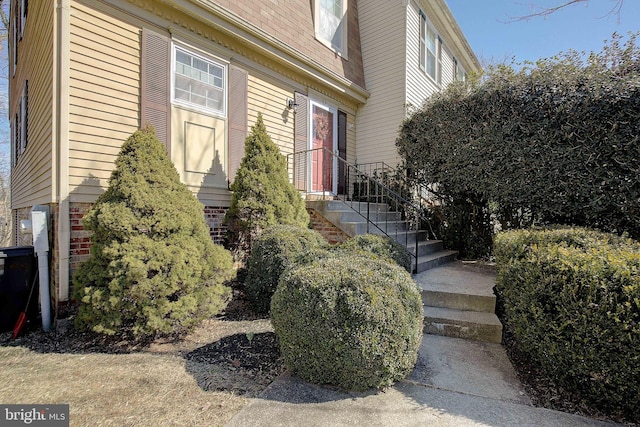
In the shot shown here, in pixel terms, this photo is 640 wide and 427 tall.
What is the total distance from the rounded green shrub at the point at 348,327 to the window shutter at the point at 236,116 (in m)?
3.66

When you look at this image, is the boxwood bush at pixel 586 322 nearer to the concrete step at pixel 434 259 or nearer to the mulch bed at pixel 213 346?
the mulch bed at pixel 213 346

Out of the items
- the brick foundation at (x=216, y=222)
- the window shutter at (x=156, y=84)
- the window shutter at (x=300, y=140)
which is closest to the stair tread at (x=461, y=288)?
the brick foundation at (x=216, y=222)

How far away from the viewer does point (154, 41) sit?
15.7ft

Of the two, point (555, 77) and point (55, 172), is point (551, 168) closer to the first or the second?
point (555, 77)

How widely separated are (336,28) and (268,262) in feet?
22.8

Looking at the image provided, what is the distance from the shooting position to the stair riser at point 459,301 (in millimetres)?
3910

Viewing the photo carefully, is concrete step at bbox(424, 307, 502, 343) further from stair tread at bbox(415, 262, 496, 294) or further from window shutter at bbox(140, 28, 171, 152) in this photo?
window shutter at bbox(140, 28, 171, 152)

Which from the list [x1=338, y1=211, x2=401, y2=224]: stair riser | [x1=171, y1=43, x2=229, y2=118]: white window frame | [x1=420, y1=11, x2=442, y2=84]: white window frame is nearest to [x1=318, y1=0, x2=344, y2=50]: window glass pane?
[x1=420, y1=11, x2=442, y2=84]: white window frame

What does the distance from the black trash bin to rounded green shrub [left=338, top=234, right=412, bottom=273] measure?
4071mm

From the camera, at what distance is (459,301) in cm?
402


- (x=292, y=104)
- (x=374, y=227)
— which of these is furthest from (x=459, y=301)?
(x=292, y=104)

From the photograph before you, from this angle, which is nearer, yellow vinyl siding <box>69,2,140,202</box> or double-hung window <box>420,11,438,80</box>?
yellow vinyl siding <box>69,2,140,202</box>

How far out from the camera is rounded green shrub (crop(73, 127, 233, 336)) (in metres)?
3.16

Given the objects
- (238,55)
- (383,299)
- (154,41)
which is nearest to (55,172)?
(154,41)
